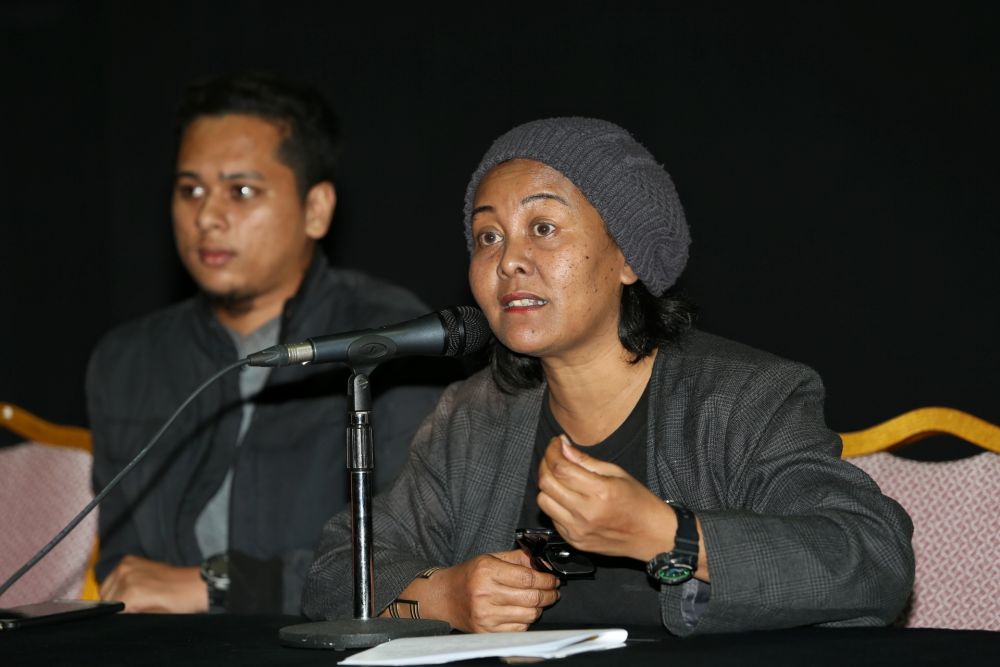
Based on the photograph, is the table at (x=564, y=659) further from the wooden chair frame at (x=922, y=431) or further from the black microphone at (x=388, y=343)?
the wooden chair frame at (x=922, y=431)

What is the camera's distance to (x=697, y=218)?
141 inches

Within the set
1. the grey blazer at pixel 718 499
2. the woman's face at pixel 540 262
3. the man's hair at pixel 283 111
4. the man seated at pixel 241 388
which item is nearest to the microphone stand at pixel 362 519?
the grey blazer at pixel 718 499

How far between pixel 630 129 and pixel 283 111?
3.15 feet

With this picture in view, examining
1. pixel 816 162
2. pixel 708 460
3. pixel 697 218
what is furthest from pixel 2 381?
pixel 708 460

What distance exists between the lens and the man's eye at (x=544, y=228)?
232cm

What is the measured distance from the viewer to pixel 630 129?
12.2ft

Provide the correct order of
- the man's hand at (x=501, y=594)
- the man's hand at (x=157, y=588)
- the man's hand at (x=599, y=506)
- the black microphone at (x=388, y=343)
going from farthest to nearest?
1. the man's hand at (x=157, y=588)
2. the man's hand at (x=501, y=594)
3. the black microphone at (x=388, y=343)
4. the man's hand at (x=599, y=506)

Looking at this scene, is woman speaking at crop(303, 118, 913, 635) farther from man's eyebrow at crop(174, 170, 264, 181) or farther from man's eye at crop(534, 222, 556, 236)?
man's eyebrow at crop(174, 170, 264, 181)

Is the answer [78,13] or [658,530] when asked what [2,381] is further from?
[658,530]

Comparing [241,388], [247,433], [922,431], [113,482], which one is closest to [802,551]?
[922,431]

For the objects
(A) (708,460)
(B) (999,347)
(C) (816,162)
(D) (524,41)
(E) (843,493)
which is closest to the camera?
(E) (843,493)

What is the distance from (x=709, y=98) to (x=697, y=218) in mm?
331

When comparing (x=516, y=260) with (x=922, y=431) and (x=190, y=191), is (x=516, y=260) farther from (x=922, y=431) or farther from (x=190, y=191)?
(x=190, y=191)

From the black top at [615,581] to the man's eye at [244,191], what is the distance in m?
1.34
